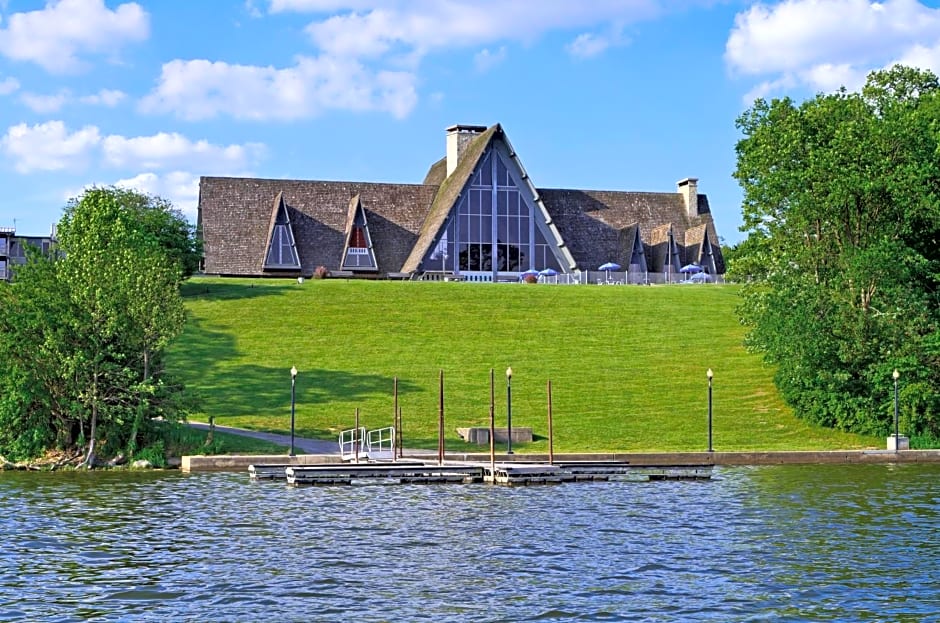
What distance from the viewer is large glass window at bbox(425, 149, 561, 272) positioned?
8531 cm

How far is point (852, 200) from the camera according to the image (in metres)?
47.3

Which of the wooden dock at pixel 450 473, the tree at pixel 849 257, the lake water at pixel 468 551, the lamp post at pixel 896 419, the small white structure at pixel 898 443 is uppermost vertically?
the tree at pixel 849 257

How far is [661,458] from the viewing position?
3972 centimetres

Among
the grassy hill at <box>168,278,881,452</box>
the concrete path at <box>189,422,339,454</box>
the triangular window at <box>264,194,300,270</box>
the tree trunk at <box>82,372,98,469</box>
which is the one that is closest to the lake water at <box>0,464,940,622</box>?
the tree trunk at <box>82,372,98,469</box>

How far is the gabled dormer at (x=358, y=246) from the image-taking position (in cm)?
8488

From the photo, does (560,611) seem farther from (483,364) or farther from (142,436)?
(483,364)

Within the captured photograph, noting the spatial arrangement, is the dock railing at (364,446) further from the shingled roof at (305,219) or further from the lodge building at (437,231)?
the shingled roof at (305,219)

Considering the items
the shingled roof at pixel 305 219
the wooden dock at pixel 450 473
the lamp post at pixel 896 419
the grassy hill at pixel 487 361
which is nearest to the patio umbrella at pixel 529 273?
the shingled roof at pixel 305 219

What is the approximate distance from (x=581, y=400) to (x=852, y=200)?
43.4 feet

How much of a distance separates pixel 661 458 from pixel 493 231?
4805 cm

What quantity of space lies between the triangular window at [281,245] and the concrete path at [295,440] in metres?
39.8

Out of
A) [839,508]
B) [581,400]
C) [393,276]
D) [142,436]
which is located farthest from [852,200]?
[393,276]

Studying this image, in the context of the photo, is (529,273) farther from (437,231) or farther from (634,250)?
(634,250)

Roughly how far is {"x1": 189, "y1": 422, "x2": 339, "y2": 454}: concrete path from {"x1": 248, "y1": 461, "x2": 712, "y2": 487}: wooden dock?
3.42 metres
